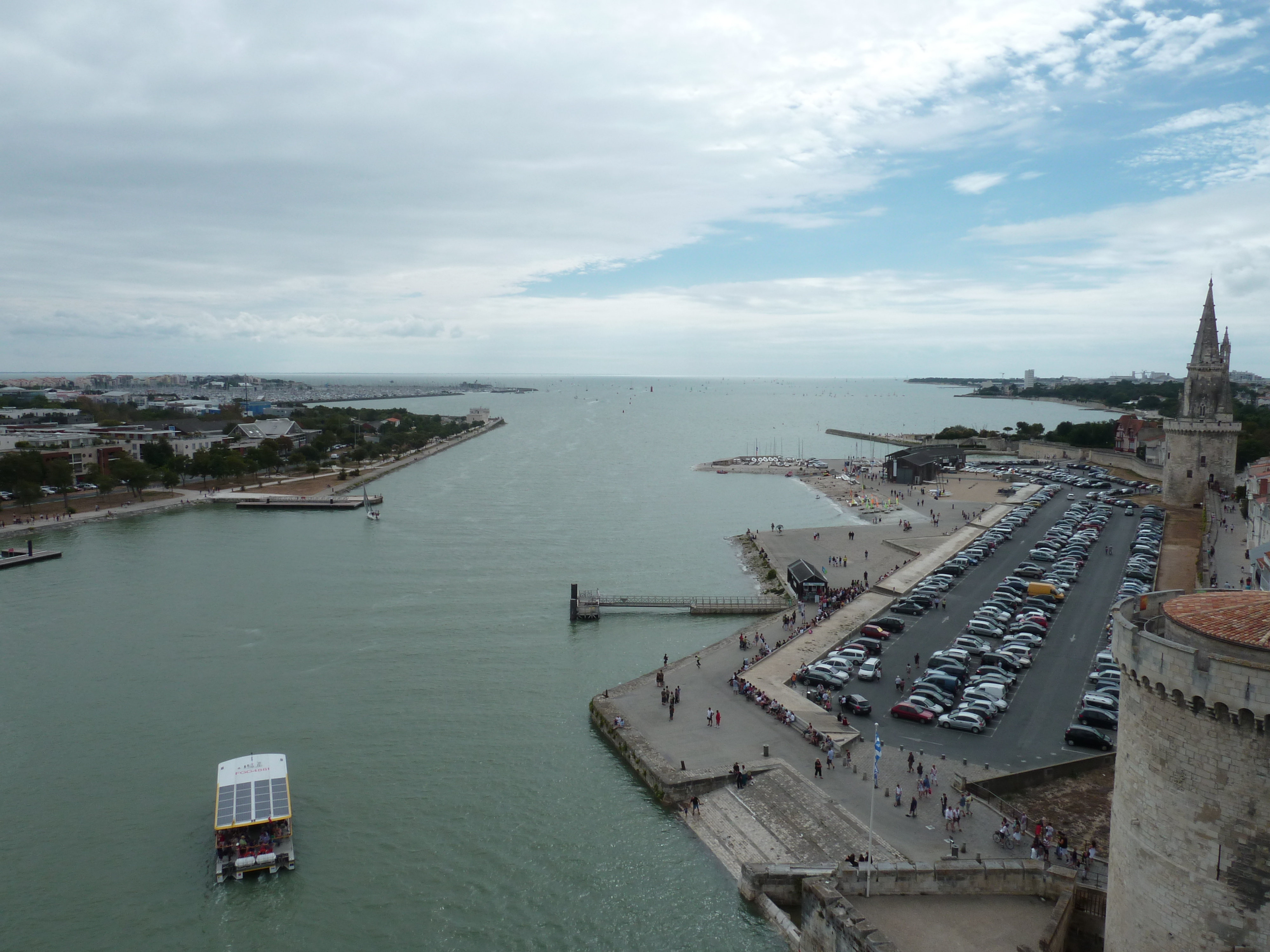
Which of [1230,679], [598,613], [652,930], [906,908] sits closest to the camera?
[1230,679]

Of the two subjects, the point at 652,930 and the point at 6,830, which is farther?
the point at 6,830

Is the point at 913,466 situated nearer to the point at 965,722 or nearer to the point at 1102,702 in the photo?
the point at 1102,702

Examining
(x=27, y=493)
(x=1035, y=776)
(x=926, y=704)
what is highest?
(x=27, y=493)

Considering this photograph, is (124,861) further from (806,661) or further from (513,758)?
(806,661)

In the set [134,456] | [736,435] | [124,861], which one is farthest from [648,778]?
[736,435]

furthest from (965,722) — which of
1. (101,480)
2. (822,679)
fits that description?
(101,480)

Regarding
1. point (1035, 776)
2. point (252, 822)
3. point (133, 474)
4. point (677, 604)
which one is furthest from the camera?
point (133, 474)

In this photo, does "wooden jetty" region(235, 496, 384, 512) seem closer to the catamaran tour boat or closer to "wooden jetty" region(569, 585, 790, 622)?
"wooden jetty" region(569, 585, 790, 622)
